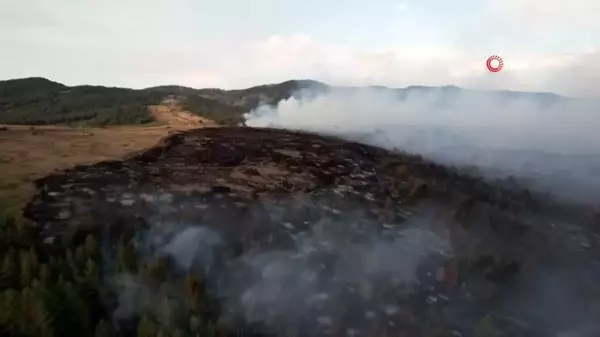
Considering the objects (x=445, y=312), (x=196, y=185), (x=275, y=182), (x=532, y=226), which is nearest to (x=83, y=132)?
(x=196, y=185)

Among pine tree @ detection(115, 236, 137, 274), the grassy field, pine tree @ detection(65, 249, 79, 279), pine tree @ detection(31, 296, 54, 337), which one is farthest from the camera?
the grassy field

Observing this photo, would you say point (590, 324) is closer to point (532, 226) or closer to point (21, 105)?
point (532, 226)

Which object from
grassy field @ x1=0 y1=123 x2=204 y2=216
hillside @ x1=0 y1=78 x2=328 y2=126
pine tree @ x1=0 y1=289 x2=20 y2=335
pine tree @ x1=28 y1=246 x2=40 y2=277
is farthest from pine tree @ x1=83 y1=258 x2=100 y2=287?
hillside @ x1=0 y1=78 x2=328 y2=126

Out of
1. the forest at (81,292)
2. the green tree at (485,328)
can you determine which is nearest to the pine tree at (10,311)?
the forest at (81,292)

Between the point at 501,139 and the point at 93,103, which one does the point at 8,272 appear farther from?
the point at 501,139

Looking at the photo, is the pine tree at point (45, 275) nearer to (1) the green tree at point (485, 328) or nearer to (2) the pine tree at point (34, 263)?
(2) the pine tree at point (34, 263)

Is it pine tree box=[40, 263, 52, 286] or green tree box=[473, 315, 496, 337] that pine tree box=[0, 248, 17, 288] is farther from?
green tree box=[473, 315, 496, 337]
